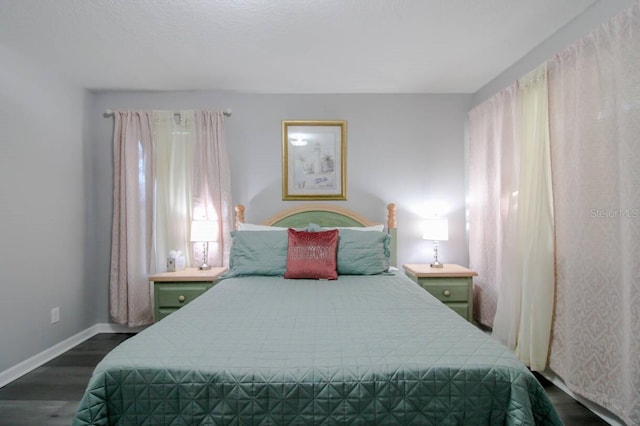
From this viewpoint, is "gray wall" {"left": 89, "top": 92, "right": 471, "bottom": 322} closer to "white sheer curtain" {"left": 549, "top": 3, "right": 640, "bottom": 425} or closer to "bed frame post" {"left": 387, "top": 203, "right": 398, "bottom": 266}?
"bed frame post" {"left": 387, "top": 203, "right": 398, "bottom": 266}

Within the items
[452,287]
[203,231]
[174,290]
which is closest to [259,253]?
[203,231]

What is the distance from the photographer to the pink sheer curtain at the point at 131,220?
328 cm

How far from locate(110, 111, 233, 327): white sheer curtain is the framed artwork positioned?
648 mm

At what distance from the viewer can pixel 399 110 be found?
3436 millimetres

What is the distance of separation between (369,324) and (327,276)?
1.01 metres

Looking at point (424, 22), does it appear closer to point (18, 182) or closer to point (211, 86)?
point (211, 86)

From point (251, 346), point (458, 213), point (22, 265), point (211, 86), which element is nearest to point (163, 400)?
point (251, 346)

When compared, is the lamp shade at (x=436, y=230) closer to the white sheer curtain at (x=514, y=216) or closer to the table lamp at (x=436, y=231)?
the table lamp at (x=436, y=231)

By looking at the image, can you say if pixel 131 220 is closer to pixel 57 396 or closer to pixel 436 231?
pixel 57 396

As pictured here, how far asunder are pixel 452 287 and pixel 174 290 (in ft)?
8.06

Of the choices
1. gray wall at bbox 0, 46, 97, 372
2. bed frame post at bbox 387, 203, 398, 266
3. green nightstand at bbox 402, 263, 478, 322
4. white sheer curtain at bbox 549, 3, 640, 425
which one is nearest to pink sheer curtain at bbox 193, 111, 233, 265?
gray wall at bbox 0, 46, 97, 372

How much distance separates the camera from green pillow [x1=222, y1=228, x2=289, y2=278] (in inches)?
104

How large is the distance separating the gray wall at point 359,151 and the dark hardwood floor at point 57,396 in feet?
2.72

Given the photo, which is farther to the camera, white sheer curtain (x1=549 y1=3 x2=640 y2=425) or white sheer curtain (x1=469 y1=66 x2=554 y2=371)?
white sheer curtain (x1=469 y1=66 x2=554 y2=371)
